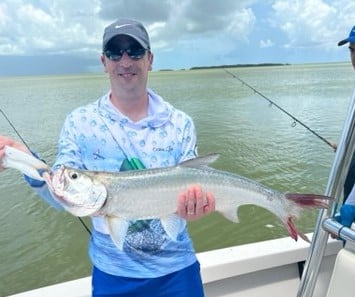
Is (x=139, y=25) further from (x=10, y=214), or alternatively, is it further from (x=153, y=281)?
(x=10, y=214)

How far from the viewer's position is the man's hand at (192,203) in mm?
1969

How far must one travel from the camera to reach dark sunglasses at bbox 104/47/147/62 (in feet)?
7.01

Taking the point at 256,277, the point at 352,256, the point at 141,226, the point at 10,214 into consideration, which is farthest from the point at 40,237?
the point at 352,256

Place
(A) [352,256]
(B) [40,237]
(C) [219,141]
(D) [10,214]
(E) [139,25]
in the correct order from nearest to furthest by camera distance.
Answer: (A) [352,256] < (E) [139,25] < (B) [40,237] < (D) [10,214] < (C) [219,141]

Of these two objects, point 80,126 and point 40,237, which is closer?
point 80,126

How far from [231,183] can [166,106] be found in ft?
1.74

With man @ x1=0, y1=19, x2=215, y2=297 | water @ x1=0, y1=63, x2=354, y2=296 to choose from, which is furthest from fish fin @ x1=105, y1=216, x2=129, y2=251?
water @ x1=0, y1=63, x2=354, y2=296

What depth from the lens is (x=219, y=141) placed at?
14.6 m

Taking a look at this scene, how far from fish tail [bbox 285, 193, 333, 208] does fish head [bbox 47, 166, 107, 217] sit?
2.95 ft

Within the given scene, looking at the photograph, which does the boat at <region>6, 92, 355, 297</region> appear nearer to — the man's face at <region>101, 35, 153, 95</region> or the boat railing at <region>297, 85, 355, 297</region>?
the boat railing at <region>297, 85, 355, 297</region>

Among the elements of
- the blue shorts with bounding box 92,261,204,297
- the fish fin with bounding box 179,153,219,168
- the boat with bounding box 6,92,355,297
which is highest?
the fish fin with bounding box 179,153,219,168

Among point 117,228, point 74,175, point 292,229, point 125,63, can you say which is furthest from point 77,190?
point 292,229

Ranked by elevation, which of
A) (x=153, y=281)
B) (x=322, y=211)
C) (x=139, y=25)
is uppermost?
(x=139, y=25)

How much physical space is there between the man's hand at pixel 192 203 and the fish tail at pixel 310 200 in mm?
437
